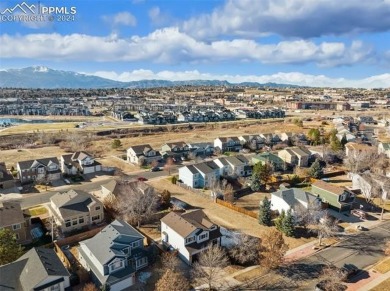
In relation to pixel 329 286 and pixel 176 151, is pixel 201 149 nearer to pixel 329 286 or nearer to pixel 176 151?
pixel 176 151

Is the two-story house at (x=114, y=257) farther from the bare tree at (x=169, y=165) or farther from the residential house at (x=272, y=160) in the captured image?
the residential house at (x=272, y=160)

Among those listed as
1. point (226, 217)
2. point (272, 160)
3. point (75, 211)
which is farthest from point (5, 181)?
point (272, 160)

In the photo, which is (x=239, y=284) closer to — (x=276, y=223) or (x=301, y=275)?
(x=301, y=275)

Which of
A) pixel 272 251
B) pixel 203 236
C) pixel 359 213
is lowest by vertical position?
pixel 359 213

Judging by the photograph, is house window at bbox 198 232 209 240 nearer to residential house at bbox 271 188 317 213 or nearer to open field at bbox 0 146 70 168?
residential house at bbox 271 188 317 213

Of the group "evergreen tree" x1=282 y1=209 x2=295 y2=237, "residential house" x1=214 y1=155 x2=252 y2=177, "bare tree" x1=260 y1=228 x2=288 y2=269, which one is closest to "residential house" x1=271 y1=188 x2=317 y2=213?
"evergreen tree" x1=282 y1=209 x2=295 y2=237

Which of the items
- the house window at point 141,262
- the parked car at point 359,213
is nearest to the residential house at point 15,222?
the house window at point 141,262
